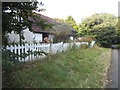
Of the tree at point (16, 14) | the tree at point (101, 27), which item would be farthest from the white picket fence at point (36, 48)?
the tree at point (101, 27)

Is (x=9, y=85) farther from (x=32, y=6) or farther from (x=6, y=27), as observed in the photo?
(x=32, y=6)

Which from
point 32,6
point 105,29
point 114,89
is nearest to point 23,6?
point 32,6

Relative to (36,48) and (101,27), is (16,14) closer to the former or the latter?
(36,48)

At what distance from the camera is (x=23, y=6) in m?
3.16

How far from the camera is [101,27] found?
19.9 m

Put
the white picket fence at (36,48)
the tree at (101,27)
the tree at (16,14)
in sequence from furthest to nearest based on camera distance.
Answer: the tree at (101,27), the white picket fence at (36,48), the tree at (16,14)

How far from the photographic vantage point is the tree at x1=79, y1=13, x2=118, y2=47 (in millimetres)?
19938

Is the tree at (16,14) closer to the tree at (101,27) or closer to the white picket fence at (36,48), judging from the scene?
the white picket fence at (36,48)

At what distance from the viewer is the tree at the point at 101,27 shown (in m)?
19.9

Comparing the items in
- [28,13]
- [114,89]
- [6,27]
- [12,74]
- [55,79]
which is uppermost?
[28,13]

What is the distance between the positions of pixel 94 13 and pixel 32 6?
68.9ft

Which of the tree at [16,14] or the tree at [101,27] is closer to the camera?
the tree at [16,14]

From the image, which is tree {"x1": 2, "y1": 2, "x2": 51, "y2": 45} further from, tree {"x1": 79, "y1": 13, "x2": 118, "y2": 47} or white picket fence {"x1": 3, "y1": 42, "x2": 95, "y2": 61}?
tree {"x1": 79, "y1": 13, "x2": 118, "y2": 47}

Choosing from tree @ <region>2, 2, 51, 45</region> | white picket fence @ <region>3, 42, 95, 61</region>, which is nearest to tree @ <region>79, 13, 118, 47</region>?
white picket fence @ <region>3, 42, 95, 61</region>
